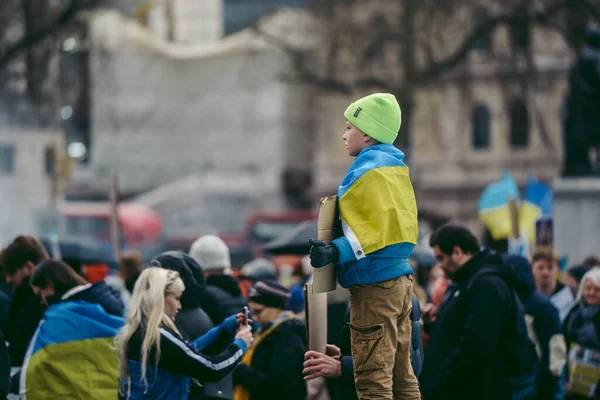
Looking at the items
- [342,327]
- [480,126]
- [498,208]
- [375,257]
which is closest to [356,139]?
[375,257]

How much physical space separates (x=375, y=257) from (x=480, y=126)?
40.8 meters

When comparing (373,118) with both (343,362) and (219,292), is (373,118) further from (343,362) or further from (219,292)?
(219,292)

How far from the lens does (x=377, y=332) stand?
5.70 metres

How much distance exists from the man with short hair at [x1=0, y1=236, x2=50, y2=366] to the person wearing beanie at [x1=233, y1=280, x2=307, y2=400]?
1337mm

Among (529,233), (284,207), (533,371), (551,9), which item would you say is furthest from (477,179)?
(533,371)

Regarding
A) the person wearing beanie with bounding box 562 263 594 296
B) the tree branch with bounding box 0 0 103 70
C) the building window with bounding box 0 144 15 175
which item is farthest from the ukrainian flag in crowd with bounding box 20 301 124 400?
the building window with bounding box 0 144 15 175

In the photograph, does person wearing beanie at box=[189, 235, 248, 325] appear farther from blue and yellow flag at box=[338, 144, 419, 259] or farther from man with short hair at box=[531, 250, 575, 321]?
man with short hair at box=[531, 250, 575, 321]

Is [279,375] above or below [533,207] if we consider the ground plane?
above

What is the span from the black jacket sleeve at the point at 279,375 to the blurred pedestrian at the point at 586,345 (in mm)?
2878

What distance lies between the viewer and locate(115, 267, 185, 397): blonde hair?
6.67 meters

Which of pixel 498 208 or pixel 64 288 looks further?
pixel 498 208

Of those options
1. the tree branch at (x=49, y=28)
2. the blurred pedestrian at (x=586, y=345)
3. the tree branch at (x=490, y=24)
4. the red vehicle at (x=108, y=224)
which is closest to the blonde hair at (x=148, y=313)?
the blurred pedestrian at (x=586, y=345)

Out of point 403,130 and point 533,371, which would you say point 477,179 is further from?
point 533,371

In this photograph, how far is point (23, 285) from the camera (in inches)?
333
